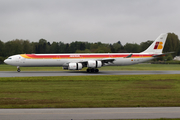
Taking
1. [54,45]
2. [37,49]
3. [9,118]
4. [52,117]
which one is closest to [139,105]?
[52,117]

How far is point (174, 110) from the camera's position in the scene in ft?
32.6

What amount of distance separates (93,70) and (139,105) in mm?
26025

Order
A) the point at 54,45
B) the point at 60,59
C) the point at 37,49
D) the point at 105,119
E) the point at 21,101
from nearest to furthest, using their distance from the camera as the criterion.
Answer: the point at 105,119 → the point at 21,101 → the point at 60,59 → the point at 37,49 → the point at 54,45

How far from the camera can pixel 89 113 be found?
30.9ft

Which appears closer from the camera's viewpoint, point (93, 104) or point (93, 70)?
point (93, 104)

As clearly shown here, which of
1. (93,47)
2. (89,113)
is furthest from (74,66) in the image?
(93,47)

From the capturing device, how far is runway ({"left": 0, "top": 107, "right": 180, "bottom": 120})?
882 centimetres

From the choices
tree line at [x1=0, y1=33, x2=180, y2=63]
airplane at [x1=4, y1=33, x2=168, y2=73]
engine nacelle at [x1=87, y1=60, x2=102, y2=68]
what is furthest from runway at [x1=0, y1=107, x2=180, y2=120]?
tree line at [x1=0, y1=33, x2=180, y2=63]

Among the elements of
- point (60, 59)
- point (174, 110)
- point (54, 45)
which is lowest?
point (174, 110)

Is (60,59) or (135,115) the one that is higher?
(60,59)

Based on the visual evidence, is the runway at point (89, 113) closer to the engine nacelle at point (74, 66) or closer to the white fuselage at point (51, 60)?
the engine nacelle at point (74, 66)

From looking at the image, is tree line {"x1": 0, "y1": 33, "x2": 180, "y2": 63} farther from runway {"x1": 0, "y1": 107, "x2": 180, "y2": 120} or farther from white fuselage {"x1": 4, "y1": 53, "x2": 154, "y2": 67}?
runway {"x1": 0, "y1": 107, "x2": 180, "y2": 120}

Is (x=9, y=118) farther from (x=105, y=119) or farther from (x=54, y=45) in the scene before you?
(x=54, y=45)

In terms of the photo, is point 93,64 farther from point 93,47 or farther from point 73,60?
point 93,47
